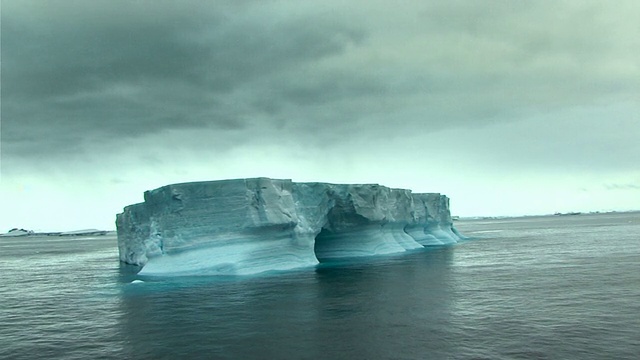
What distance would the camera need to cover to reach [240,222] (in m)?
28.3

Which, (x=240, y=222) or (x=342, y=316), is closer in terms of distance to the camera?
(x=342, y=316)

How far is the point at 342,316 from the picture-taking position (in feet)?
54.6

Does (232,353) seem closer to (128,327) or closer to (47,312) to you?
(128,327)

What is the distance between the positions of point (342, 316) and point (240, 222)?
12989 mm

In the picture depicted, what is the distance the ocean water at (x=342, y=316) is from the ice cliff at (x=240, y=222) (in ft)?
6.24

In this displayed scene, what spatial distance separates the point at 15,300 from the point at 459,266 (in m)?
24.2

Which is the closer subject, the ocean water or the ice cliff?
the ocean water

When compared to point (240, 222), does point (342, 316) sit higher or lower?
lower

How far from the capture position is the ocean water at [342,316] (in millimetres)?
12680

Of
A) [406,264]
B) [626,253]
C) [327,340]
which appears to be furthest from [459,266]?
[327,340]

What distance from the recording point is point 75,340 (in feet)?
48.4

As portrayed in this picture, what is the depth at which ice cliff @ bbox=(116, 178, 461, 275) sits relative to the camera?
93.6 feet

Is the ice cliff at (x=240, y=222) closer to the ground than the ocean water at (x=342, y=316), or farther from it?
farther from it

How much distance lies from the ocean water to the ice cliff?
190 cm
